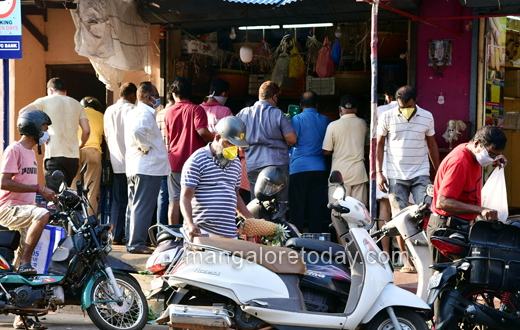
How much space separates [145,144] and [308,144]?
6.76 feet

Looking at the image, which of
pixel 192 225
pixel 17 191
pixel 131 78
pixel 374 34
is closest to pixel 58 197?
pixel 17 191

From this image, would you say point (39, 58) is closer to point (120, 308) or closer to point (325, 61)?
point (325, 61)

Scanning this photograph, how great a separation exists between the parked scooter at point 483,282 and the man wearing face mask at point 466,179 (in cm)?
21

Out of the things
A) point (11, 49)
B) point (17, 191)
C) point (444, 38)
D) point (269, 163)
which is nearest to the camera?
point (17, 191)

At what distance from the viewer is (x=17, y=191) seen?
17.2ft

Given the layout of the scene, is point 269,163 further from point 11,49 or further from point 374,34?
point 11,49

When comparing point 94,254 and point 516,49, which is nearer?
point 94,254

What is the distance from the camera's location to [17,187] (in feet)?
17.2

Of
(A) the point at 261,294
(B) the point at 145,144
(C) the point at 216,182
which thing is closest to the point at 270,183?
(C) the point at 216,182

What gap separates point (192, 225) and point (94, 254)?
1262mm

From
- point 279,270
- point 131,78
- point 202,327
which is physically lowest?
point 202,327

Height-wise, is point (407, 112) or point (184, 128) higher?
point (407, 112)

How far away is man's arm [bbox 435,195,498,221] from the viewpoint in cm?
483

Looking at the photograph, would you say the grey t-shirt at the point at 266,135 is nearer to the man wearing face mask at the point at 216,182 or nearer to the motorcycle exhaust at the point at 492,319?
the man wearing face mask at the point at 216,182
